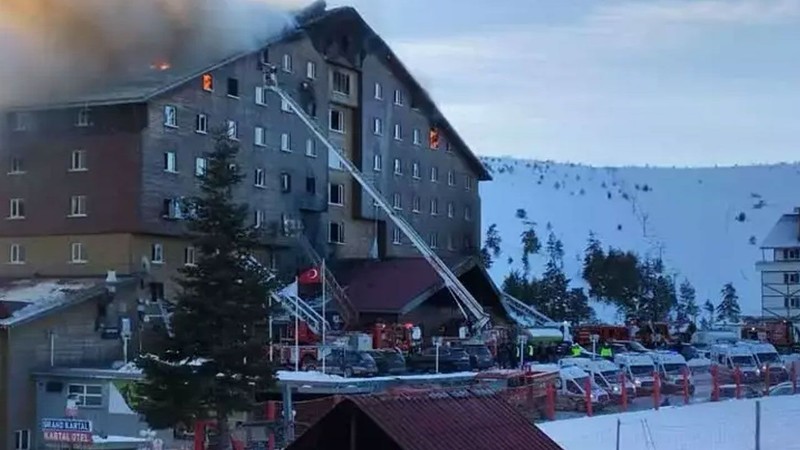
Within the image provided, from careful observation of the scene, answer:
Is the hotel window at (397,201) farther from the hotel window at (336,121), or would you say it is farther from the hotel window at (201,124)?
the hotel window at (201,124)

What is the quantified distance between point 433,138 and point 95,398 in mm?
29836

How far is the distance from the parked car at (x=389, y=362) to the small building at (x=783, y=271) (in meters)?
50.1

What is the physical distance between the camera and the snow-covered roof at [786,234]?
89688mm

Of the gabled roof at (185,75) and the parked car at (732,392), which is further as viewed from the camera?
the gabled roof at (185,75)

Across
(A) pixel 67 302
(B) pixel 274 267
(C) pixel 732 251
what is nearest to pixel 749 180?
(C) pixel 732 251

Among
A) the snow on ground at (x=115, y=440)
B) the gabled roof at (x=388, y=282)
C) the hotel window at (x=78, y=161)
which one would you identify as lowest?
the snow on ground at (x=115, y=440)

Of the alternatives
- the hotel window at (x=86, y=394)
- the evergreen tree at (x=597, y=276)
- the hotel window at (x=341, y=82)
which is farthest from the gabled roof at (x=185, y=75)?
the evergreen tree at (x=597, y=276)

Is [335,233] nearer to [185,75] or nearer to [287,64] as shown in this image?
[287,64]

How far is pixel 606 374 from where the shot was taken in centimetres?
3894

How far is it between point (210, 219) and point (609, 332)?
3536 centimetres

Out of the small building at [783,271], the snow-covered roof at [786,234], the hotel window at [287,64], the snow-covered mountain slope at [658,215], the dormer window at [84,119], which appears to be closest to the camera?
the dormer window at [84,119]

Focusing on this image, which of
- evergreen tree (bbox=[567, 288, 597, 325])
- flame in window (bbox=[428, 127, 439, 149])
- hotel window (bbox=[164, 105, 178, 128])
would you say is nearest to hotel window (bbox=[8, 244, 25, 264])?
hotel window (bbox=[164, 105, 178, 128])

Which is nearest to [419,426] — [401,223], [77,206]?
[77,206]

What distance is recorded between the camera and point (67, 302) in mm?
42906
